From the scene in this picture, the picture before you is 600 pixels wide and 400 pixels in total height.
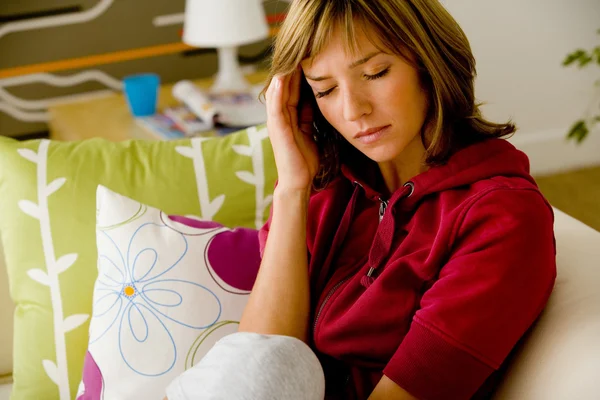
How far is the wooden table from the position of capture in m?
2.39

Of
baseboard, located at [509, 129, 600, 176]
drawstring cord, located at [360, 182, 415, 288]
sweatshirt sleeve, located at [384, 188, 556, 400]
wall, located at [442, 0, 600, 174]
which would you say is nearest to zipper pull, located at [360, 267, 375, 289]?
drawstring cord, located at [360, 182, 415, 288]

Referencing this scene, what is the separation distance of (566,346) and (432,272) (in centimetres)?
20

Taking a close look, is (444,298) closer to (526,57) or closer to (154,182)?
(154,182)

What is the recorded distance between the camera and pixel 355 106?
44.2 inches

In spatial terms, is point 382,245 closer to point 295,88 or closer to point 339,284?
point 339,284

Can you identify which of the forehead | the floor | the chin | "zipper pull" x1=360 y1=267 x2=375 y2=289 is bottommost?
the floor

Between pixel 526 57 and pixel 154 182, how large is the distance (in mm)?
2071

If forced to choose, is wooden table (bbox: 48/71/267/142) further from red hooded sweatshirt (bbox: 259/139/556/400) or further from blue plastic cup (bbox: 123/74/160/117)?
red hooded sweatshirt (bbox: 259/139/556/400)

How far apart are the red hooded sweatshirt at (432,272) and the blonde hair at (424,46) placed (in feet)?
0.15

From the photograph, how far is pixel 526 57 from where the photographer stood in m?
3.10

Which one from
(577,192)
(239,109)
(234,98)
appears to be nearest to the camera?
(239,109)

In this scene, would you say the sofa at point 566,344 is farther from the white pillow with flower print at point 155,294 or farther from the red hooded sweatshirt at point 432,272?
the white pillow with flower print at point 155,294

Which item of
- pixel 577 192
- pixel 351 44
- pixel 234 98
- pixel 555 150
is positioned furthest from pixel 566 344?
pixel 555 150

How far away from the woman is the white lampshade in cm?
119
